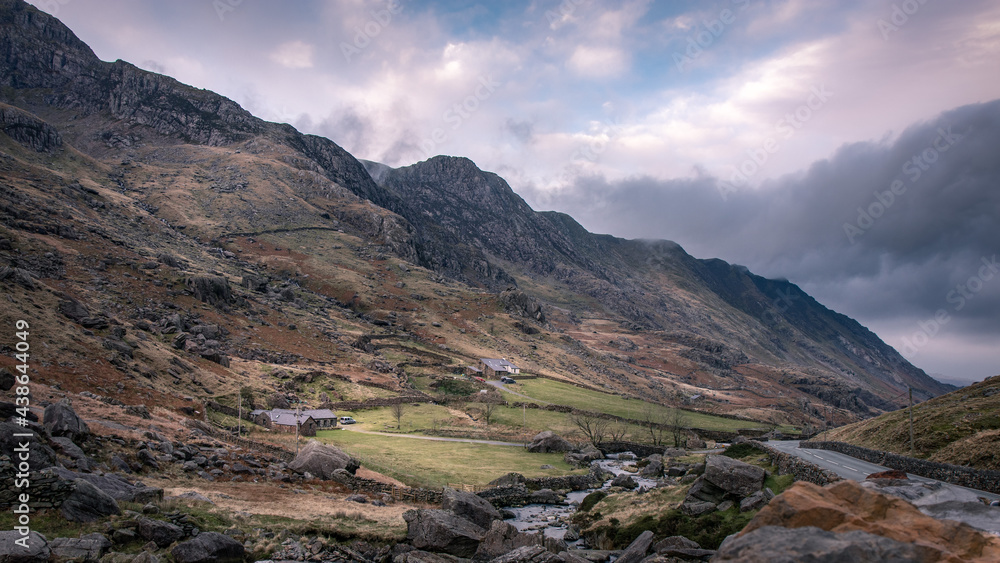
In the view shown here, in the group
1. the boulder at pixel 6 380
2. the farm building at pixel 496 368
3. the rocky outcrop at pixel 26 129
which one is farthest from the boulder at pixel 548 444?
the rocky outcrop at pixel 26 129

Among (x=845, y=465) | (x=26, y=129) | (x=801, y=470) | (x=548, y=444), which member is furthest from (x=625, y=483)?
(x=26, y=129)

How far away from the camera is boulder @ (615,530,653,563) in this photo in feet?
78.8

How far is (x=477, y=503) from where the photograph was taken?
1291 inches

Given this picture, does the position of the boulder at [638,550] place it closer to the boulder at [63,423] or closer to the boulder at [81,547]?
the boulder at [81,547]

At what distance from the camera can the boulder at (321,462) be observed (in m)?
39.8

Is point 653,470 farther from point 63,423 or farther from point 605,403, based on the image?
point 63,423

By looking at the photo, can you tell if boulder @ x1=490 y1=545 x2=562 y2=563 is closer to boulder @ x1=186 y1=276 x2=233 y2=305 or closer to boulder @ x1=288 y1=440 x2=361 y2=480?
boulder @ x1=288 y1=440 x2=361 y2=480

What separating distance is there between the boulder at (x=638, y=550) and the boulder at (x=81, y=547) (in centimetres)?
2255

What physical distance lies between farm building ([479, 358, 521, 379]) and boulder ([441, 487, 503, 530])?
81.2 meters

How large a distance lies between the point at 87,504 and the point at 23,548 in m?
4.87

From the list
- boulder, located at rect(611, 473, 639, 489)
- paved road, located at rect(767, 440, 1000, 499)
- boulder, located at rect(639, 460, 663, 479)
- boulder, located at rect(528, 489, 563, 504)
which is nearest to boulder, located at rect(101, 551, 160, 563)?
boulder, located at rect(528, 489, 563, 504)

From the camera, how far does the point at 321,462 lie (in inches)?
1587

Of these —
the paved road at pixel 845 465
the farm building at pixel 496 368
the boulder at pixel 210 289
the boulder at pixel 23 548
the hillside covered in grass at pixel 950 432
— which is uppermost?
the boulder at pixel 210 289

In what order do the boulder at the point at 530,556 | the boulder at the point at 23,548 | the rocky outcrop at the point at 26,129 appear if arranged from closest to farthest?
the boulder at the point at 23,548
the boulder at the point at 530,556
the rocky outcrop at the point at 26,129
